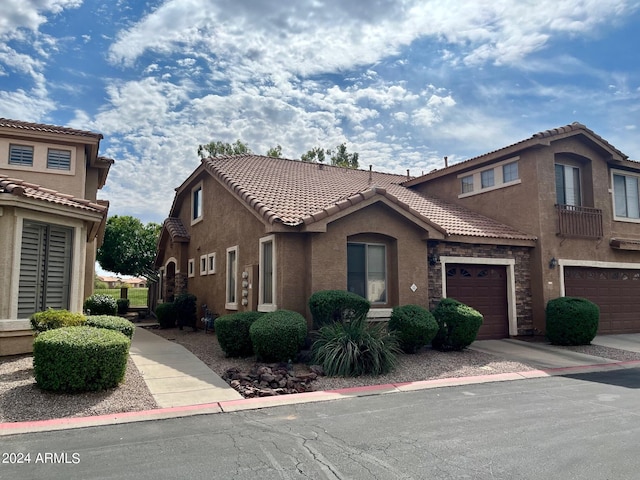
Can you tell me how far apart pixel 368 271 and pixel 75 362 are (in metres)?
7.45

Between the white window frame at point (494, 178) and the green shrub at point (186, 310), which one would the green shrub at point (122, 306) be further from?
the white window frame at point (494, 178)

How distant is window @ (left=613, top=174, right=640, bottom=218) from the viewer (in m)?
17.8

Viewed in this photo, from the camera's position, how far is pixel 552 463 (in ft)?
16.7

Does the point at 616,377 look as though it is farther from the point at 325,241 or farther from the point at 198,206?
the point at 198,206

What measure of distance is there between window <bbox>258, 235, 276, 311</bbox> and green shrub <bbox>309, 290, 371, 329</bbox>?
5.42 feet

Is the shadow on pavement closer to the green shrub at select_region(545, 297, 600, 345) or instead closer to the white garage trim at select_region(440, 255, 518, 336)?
the green shrub at select_region(545, 297, 600, 345)

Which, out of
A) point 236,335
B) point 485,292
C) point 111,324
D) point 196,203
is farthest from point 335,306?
point 196,203

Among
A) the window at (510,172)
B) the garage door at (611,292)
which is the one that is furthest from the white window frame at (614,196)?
the window at (510,172)

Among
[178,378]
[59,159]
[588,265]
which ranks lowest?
[178,378]

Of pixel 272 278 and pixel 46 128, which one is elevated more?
pixel 46 128

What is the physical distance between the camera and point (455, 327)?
474 inches

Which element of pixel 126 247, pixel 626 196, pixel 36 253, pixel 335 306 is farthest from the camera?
pixel 126 247

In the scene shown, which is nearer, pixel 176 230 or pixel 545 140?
pixel 545 140

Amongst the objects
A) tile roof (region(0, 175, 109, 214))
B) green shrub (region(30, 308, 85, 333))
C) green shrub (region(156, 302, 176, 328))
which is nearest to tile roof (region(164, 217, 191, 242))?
green shrub (region(156, 302, 176, 328))
